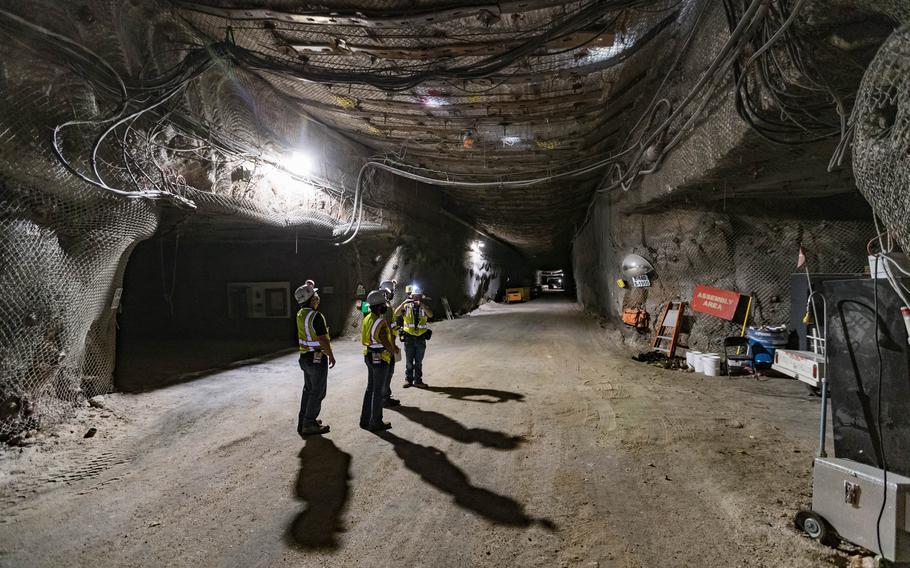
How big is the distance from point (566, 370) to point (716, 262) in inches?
163

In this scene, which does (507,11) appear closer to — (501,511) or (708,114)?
(708,114)

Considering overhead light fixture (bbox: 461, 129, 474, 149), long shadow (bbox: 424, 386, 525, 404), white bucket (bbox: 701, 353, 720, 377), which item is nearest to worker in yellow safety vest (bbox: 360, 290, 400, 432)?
long shadow (bbox: 424, 386, 525, 404)

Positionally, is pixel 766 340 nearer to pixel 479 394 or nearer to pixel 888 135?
pixel 479 394

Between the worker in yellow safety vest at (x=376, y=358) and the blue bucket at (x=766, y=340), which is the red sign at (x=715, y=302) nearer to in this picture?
the blue bucket at (x=766, y=340)

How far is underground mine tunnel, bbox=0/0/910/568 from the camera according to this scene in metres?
2.75

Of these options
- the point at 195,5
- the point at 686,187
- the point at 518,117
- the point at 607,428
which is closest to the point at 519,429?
the point at 607,428

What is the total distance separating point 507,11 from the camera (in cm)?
453

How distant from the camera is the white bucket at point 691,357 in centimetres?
792

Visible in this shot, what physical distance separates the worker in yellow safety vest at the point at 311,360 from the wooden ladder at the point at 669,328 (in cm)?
761

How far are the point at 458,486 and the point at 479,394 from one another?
2859 millimetres

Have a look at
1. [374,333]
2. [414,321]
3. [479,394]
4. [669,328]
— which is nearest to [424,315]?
[414,321]

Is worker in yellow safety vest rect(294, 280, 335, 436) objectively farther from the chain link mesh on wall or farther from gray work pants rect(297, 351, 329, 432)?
the chain link mesh on wall

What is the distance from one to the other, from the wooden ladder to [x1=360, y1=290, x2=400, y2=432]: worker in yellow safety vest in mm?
6892

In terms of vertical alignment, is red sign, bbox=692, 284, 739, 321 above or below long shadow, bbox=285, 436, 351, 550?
above
